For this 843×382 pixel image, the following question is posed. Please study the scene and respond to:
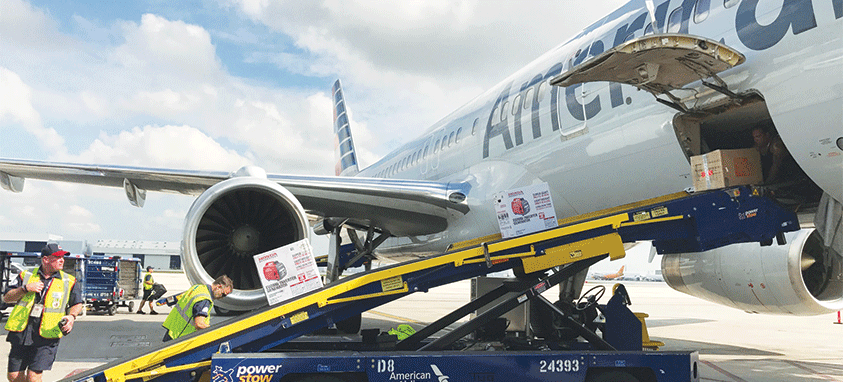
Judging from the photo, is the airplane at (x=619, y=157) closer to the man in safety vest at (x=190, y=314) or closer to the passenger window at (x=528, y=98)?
the passenger window at (x=528, y=98)

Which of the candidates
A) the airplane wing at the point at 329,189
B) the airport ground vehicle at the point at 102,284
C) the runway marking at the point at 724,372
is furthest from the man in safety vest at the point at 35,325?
the airport ground vehicle at the point at 102,284

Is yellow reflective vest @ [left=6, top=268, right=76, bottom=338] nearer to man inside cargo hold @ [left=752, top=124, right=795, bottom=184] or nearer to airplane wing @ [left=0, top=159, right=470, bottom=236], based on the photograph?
airplane wing @ [left=0, top=159, right=470, bottom=236]

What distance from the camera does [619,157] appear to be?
18.0ft

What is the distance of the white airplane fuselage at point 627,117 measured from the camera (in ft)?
13.1

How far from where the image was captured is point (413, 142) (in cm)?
1216

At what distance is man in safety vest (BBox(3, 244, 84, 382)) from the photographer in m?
4.84

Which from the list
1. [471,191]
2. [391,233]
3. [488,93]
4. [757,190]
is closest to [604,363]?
[757,190]

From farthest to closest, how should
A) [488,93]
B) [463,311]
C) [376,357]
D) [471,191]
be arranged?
[488,93], [471,191], [463,311], [376,357]

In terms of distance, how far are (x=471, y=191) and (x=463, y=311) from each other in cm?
256

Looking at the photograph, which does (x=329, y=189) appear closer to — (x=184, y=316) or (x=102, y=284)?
(x=184, y=316)

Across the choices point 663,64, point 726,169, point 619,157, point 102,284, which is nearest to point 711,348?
point 619,157

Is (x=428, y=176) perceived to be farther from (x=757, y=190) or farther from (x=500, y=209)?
(x=757, y=190)

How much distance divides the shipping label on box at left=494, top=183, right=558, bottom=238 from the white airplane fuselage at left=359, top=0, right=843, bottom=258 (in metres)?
1.05

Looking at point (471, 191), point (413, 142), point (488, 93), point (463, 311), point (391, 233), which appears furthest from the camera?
point (413, 142)
